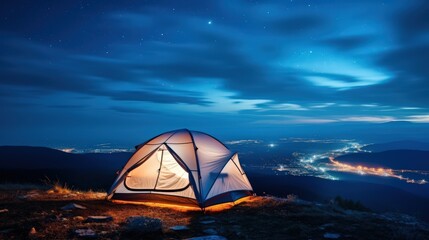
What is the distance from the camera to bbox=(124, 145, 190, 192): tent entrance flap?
447 inches

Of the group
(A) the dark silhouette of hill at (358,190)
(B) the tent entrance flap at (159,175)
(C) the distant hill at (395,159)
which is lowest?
(A) the dark silhouette of hill at (358,190)

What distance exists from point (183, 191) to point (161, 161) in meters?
1.94

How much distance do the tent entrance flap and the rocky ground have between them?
116 cm

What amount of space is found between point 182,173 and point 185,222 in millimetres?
3518

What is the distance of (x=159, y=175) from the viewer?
11.8 metres

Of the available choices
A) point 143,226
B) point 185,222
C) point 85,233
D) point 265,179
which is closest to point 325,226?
point 185,222

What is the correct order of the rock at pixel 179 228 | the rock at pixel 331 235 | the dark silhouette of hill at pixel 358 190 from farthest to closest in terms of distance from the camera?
the dark silhouette of hill at pixel 358 190 < the rock at pixel 179 228 < the rock at pixel 331 235

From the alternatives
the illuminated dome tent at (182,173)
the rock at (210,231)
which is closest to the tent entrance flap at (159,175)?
the illuminated dome tent at (182,173)

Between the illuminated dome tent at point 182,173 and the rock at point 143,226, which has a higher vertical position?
the illuminated dome tent at point 182,173

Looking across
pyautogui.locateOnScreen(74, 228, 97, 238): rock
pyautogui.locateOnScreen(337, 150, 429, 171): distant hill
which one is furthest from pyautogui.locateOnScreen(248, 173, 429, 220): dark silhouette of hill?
pyautogui.locateOnScreen(337, 150, 429, 171): distant hill

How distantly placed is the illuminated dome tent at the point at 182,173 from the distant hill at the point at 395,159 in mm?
89686

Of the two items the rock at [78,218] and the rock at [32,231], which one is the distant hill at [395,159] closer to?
the rock at [78,218]

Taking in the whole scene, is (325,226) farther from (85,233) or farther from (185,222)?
(85,233)

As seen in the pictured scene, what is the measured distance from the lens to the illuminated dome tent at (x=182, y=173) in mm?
10680
